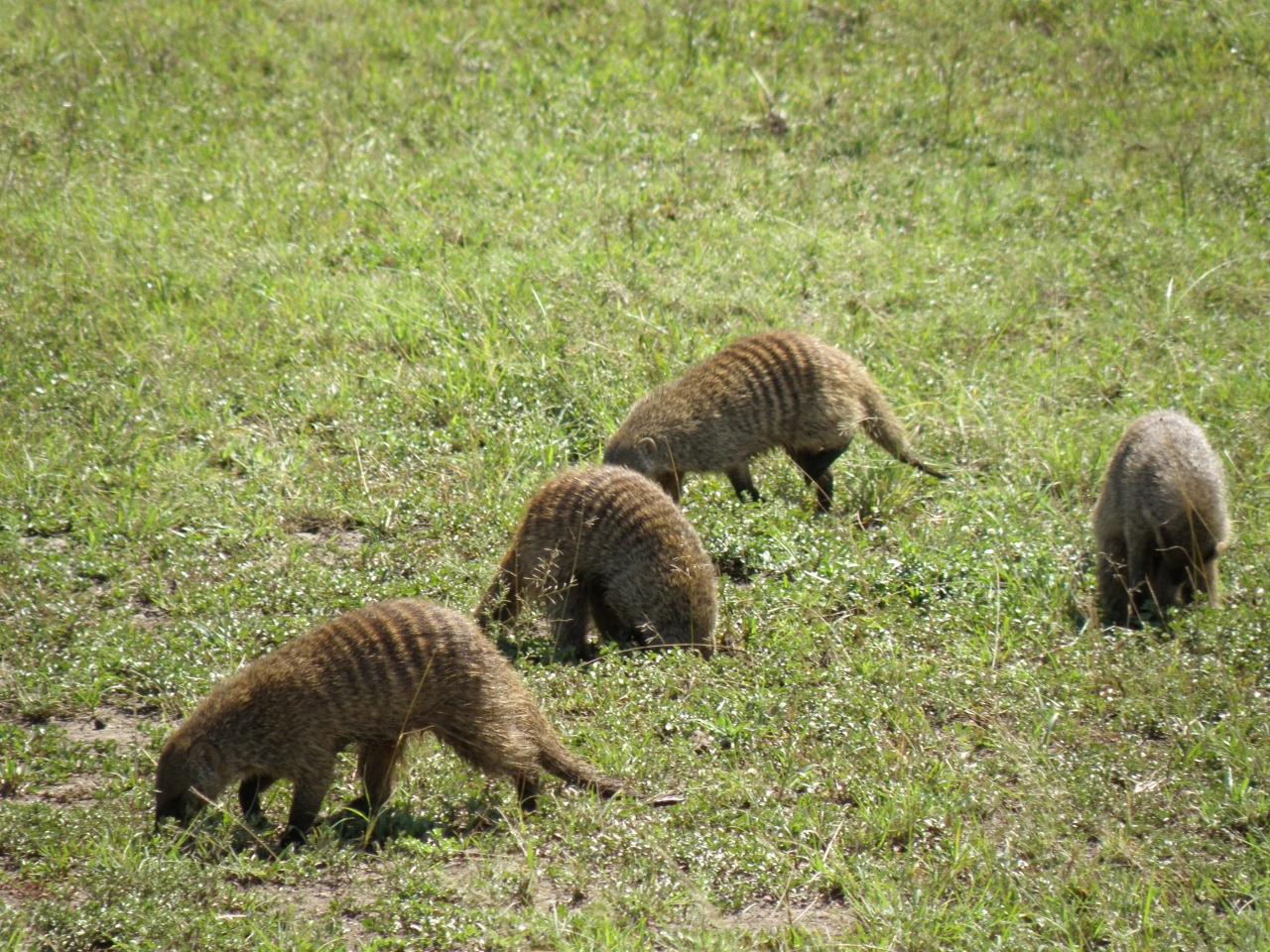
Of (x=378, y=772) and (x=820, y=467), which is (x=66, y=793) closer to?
(x=378, y=772)

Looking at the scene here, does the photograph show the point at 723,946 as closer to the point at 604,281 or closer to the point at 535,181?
the point at 604,281

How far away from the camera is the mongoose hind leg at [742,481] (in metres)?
6.59

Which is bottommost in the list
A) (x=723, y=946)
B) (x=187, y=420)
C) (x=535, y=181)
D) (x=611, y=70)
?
(x=723, y=946)

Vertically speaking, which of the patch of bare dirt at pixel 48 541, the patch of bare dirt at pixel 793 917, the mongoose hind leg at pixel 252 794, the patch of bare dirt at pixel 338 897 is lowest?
the patch of bare dirt at pixel 793 917

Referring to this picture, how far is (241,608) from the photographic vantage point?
17.4 ft

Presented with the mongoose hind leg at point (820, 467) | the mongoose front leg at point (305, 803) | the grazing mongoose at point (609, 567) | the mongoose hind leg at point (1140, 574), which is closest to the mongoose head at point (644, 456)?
the mongoose hind leg at point (820, 467)

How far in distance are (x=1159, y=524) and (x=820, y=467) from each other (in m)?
1.75

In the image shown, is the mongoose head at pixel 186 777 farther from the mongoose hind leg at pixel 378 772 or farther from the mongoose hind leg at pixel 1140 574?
the mongoose hind leg at pixel 1140 574

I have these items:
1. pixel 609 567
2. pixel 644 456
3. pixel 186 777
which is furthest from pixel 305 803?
pixel 644 456

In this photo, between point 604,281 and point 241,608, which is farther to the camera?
point 604,281

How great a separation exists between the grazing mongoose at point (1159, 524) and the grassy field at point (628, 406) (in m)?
0.20

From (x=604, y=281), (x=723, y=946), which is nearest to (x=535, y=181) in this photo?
(x=604, y=281)

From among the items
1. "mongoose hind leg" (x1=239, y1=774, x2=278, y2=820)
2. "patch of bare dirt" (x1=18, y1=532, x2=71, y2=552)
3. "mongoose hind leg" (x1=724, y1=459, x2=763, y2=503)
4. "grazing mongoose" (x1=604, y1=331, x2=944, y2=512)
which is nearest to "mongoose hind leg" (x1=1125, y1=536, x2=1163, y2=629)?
"grazing mongoose" (x1=604, y1=331, x2=944, y2=512)

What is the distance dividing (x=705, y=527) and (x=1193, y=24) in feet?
23.7
